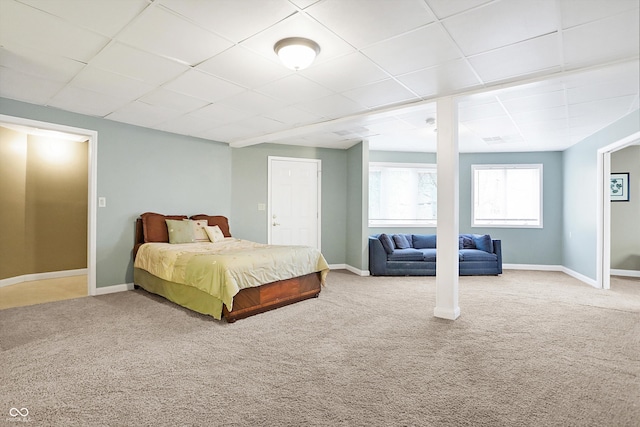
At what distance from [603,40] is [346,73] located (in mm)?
1974

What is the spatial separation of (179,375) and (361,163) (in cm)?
479

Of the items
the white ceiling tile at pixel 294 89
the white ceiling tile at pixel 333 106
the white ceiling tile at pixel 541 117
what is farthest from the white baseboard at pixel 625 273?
the white ceiling tile at pixel 294 89

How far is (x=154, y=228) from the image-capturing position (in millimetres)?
4930

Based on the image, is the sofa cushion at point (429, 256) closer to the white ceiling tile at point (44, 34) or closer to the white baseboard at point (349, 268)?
the white baseboard at point (349, 268)

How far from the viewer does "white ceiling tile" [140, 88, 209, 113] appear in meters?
3.69

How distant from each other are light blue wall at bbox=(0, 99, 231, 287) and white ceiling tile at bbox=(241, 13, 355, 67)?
316 centimetres

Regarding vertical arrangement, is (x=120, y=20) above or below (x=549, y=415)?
above

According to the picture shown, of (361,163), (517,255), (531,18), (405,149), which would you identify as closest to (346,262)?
(361,163)

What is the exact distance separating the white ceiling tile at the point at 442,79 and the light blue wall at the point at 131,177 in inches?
149

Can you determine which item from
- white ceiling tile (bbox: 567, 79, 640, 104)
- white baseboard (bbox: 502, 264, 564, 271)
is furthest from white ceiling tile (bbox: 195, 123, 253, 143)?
white baseboard (bbox: 502, 264, 564, 271)

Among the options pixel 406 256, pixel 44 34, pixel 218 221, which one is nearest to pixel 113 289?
pixel 218 221

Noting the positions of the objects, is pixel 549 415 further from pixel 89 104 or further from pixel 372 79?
pixel 89 104

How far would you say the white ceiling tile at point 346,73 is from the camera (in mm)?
2904

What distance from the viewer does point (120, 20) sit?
2318 mm
